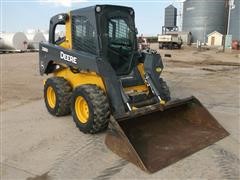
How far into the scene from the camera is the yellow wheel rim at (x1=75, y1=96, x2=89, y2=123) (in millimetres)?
4864

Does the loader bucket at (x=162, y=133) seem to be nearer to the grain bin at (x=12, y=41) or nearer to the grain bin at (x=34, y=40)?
the grain bin at (x=12, y=41)

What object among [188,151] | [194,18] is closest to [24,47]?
[188,151]

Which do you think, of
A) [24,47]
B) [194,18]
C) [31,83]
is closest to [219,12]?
[194,18]

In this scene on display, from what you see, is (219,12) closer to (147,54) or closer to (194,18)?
(194,18)

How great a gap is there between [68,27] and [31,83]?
5006 mm

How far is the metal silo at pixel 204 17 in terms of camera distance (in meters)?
60.1

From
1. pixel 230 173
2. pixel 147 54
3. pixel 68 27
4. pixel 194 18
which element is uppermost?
pixel 194 18

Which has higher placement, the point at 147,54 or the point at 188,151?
the point at 147,54

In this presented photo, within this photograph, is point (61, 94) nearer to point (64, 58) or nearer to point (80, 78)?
point (80, 78)

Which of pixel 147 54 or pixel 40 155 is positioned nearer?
pixel 40 155

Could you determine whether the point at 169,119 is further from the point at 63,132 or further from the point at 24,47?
the point at 24,47

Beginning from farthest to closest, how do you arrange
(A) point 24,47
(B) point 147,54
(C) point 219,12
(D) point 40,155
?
1. (C) point 219,12
2. (A) point 24,47
3. (B) point 147,54
4. (D) point 40,155

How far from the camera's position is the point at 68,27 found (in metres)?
5.49

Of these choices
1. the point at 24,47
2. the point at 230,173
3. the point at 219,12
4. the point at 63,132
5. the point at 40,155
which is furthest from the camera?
the point at 219,12
